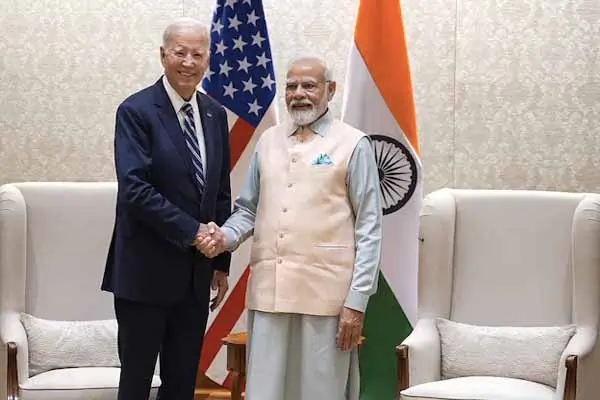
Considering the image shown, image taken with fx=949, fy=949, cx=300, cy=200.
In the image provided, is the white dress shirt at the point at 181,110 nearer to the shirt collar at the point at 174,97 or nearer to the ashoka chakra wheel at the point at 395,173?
the shirt collar at the point at 174,97

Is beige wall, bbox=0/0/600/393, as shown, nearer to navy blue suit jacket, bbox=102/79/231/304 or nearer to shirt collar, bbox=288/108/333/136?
shirt collar, bbox=288/108/333/136

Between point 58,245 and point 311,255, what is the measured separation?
129 cm

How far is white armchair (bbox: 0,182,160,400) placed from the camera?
3586 millimetres

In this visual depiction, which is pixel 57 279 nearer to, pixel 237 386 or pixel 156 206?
pixel 237 386

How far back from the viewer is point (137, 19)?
15.2 feet

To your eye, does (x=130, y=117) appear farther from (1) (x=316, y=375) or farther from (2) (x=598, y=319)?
(2) (x=598, y=319)

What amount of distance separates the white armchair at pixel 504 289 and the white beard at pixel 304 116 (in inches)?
35.9

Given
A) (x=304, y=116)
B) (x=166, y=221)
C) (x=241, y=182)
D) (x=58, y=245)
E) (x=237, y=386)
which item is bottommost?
(x=237, y=386)

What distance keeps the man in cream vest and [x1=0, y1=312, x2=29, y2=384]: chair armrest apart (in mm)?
895

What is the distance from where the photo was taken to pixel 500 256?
3844mm

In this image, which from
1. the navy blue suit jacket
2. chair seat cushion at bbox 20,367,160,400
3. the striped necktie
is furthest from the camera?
chair seat cushion at bbox 20,367,160,400

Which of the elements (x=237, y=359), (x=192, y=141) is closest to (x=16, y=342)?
(x=237, y=359)

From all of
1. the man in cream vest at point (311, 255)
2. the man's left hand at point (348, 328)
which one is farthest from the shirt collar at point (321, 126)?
the man's left hand at point (348, 328)

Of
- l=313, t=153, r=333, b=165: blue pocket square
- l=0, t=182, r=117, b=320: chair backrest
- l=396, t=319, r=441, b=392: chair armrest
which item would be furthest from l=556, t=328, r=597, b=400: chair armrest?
l=0, t=182, r=117, b=320: chair backrest
